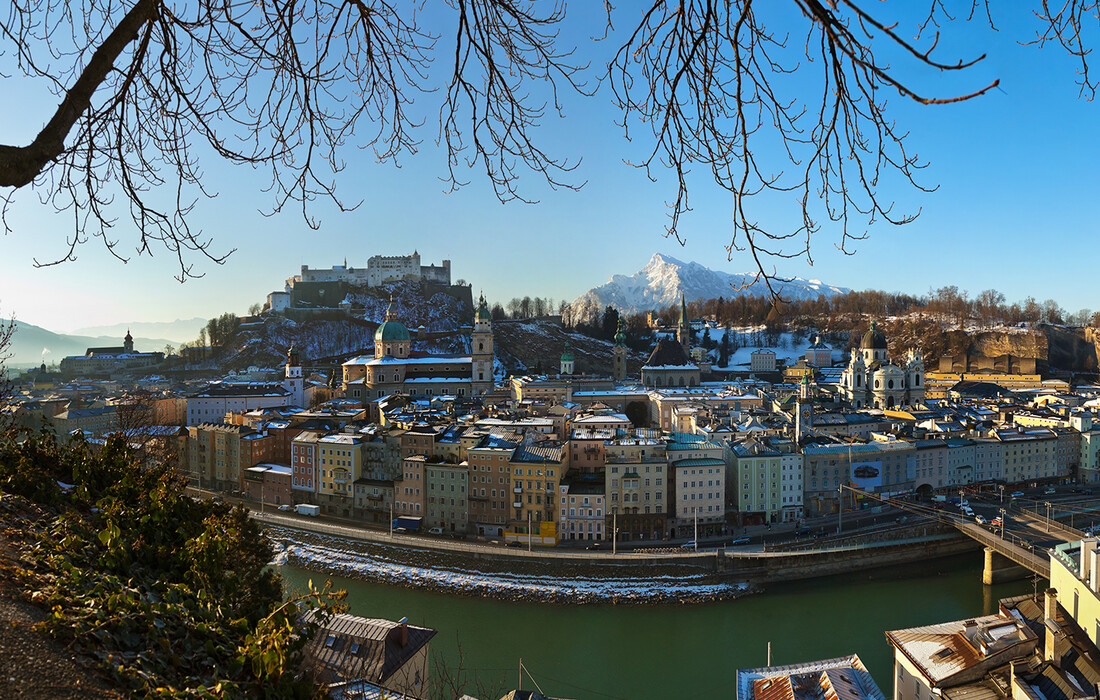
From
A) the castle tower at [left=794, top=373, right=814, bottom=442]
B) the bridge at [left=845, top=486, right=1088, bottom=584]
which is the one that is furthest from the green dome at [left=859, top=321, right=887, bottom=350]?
the bridge at [left=845, top=486, right=1088, bottom=584]

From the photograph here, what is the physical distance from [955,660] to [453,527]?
28.5 feet

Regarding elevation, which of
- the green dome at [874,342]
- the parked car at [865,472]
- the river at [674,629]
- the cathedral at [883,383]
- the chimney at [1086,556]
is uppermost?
the green dome at [874,342]

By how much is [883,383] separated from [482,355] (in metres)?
15.3

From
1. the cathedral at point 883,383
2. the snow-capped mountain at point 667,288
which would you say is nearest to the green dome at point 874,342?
the cathedral at point 883,383

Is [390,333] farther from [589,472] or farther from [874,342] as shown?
[874,342]

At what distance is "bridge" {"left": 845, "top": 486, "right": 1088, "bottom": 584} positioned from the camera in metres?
10.1

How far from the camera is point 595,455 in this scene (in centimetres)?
1361

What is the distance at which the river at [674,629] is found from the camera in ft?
23.8

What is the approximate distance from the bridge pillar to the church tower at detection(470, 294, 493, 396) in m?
16.9

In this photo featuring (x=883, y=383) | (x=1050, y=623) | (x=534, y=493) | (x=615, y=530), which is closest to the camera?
(x=1050, y=623)

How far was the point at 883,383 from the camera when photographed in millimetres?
23156

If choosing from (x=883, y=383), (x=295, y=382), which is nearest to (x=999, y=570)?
(x=883, y=383)

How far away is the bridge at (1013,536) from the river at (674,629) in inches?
11.7

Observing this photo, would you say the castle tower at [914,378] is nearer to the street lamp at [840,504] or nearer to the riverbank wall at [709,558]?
the street lamp at [840,504]
